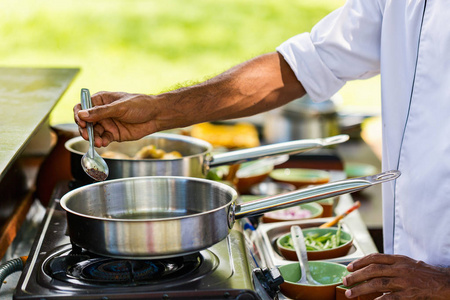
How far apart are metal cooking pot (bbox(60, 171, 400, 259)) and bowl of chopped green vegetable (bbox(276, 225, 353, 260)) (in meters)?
0.48

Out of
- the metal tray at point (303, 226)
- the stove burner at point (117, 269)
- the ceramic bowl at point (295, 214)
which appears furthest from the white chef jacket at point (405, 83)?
the stove burner at point (117, 269)

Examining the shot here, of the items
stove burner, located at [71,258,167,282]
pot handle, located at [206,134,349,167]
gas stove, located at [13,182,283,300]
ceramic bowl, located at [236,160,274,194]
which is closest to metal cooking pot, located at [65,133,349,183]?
pot handle, located at [206,134,349,167]

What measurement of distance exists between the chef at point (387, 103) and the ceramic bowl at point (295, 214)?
1.48 ft

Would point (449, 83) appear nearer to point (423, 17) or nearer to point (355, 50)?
point (423, 17)

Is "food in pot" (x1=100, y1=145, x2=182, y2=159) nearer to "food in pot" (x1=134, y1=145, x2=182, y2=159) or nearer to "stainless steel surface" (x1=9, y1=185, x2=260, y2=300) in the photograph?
"food in pot" (x1=134, y1=145, x2=182, y2=159)

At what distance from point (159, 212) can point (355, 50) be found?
0.83 metres

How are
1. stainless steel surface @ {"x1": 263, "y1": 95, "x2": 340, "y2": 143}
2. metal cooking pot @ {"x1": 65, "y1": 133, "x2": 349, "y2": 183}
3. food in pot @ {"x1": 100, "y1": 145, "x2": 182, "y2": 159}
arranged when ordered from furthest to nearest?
stainless steel surface @ {"x1": 263, "y1": 95, "x2": 340, "y2": 143} < food in pot @ {"x1": 100, "y1": 145, "x2": 182, "y2": 159} < metal cooking pot @ {"x1": 65, "y1": 133, "x2": 349, "y2": 183}

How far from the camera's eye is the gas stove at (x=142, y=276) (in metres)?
1.21

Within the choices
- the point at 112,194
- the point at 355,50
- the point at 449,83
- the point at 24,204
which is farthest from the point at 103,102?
the point at 449,83

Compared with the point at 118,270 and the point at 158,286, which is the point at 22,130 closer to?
the point at 118,270

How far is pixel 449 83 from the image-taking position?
1.64m

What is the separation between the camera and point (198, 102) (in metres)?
1.94

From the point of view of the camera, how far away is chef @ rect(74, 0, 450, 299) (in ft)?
5.16

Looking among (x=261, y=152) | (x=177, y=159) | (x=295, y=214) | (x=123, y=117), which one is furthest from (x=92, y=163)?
(x=295, y=214)
